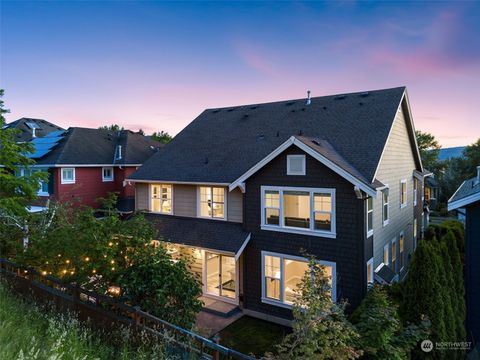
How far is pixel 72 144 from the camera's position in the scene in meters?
24.8

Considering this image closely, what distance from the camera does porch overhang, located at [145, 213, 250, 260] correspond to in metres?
12.7

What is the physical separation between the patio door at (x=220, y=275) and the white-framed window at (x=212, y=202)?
1949mm

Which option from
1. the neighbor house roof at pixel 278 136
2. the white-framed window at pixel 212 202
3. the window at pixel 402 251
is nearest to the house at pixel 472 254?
the neighbor house roof at pixel 278 136

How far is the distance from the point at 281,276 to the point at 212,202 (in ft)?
16.2

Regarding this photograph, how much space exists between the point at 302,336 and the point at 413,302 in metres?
5.27

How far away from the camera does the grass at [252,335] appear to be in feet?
33.2

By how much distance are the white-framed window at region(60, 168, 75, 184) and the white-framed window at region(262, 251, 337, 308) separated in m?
18.4

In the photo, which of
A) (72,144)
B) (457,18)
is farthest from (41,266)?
(457,18)

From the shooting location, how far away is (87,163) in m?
24.3

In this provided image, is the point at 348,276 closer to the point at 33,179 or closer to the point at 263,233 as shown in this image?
the point at 263,233

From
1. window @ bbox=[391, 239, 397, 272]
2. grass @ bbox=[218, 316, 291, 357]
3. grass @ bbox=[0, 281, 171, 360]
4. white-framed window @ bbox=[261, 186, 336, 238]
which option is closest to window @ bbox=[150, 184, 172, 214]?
white-framed window @ bbox=[261, 186, 336, 238]

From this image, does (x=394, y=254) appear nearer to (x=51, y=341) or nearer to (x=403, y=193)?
(x=403, y=193)

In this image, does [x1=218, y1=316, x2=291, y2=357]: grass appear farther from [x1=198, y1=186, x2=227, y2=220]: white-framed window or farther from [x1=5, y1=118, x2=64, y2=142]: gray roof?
[x1=5, y1=118, x2=64, y2=142]: gray roof

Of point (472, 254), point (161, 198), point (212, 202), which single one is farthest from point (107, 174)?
point (472, 254)
